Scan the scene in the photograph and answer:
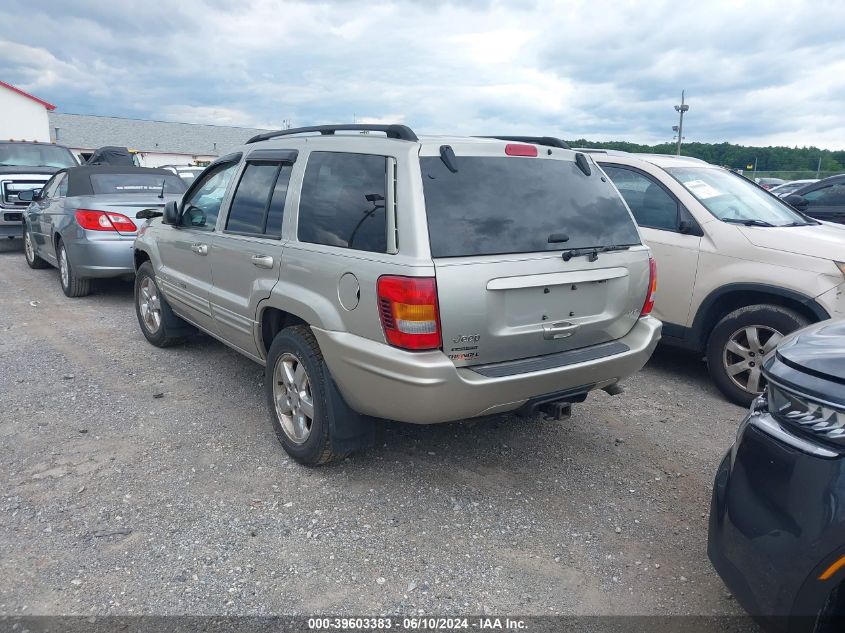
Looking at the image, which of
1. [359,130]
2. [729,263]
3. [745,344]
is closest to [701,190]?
[729,263]

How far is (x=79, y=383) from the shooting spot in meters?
5.09

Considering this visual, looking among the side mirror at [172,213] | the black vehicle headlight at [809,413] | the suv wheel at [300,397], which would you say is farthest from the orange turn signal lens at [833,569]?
the side mirror at [172,213]

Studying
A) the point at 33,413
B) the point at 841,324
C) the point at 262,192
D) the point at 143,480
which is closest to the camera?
the point at 841,324

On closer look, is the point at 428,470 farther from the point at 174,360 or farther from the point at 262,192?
the point at 174,360

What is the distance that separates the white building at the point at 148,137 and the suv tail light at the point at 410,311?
6026 cm

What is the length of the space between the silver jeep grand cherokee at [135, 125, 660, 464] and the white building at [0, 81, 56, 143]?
157 ft

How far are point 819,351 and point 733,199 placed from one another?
3.85 m

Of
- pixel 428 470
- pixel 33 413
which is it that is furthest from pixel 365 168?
pixel 33 413

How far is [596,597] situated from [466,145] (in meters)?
2.24

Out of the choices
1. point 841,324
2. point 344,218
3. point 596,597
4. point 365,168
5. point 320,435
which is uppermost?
point 365,168

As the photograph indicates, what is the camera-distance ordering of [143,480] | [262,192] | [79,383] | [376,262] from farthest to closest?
[79,383] → [262,192] → [143,480] → [376,262]

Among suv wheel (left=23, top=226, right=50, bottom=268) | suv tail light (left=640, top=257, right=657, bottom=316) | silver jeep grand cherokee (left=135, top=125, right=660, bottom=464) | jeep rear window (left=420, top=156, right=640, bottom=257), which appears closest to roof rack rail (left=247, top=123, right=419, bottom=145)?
silver jeep grand cherokee (left=135, top=125, right=660, bottom=464)

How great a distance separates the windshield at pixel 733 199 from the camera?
17.4ft

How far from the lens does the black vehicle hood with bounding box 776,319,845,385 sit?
196 cm
